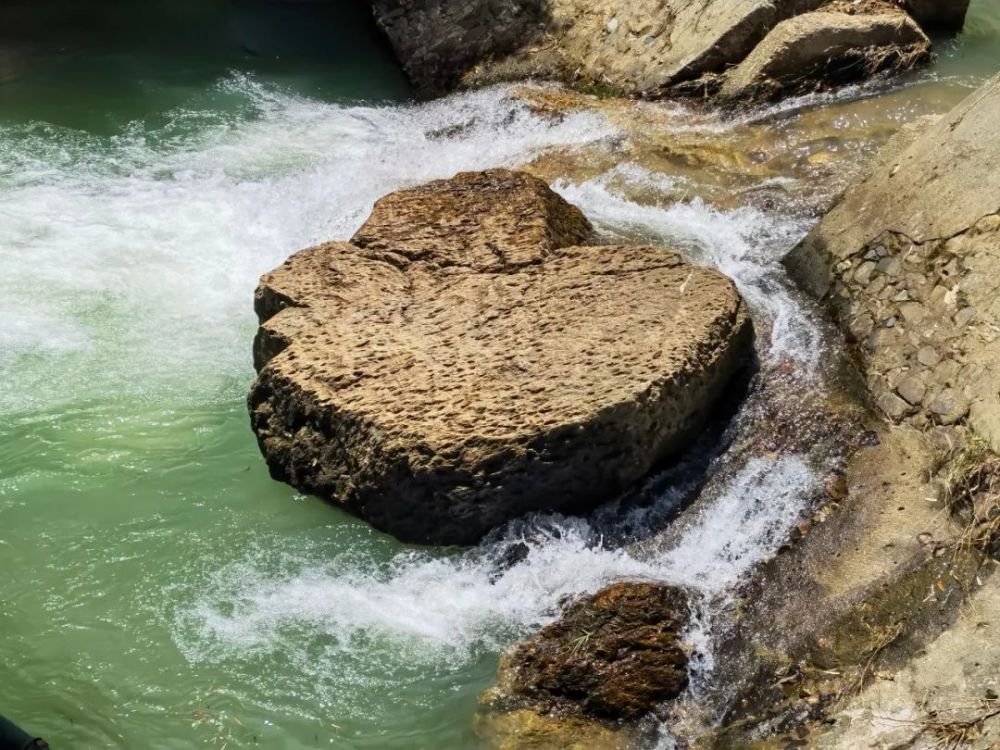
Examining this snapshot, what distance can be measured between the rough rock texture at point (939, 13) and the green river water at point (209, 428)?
0.56 feet

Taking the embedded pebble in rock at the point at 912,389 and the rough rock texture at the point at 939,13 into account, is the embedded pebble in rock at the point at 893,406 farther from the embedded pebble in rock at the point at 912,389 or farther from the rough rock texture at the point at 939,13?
the rough rock texture at the point at 939,13

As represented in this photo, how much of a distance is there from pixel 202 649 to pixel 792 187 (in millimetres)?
4199

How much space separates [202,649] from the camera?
4.01m

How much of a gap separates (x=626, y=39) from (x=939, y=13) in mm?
2338

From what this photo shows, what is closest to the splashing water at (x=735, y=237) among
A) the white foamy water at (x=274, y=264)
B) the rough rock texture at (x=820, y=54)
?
the white foamy water at (x=274, y=264)

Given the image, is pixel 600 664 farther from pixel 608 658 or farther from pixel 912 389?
pixel 912 389

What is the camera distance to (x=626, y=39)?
8.11m

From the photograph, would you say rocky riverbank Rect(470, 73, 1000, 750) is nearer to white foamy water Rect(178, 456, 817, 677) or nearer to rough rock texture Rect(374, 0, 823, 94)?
white foamy water Rect(178, 456, 817, 677)

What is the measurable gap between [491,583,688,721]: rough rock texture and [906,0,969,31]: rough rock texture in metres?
5.86

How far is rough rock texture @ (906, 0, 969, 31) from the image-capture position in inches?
317

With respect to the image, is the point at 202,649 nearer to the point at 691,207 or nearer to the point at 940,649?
the point at 940,649

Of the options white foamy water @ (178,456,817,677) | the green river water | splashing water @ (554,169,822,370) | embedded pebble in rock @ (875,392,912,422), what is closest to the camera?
the green river water

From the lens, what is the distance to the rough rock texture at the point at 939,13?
806cm

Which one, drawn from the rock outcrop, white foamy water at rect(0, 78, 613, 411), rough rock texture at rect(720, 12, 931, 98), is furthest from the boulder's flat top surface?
the rock outcrop
